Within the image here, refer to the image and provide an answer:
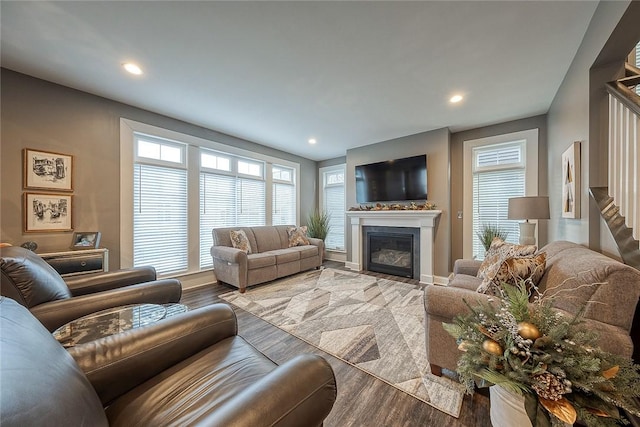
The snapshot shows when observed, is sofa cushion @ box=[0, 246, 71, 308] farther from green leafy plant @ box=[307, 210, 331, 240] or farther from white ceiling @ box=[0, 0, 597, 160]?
green leafy plant @ box=[307, 210, 331, 240]

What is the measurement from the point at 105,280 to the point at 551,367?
9.77 ft

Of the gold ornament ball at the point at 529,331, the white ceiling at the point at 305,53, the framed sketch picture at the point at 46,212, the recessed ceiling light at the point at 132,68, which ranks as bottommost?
the gold ornament ball at the point at 529,331

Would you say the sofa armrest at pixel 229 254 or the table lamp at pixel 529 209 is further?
the sofa armrest at pixel 229 254

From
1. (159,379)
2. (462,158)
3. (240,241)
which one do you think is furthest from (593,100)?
(240,241)

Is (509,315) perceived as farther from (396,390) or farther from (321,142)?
(321,142)

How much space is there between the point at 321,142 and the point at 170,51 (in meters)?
2.96

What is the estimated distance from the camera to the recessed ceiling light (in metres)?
2.30

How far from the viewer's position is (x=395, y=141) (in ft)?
14.7

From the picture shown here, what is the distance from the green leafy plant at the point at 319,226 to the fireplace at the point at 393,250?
112cm

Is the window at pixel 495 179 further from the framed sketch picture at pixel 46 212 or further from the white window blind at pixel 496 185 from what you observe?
the framed sketch picture at pixel 46 212

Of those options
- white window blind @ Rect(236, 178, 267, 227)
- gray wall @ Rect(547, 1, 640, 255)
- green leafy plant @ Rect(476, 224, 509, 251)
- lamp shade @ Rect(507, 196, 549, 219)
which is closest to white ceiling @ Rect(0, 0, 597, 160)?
gray wall @ Rect(547, 1, 640, 255)

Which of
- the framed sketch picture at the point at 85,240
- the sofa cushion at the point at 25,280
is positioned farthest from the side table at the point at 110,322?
the framed sketch picture at the point at 85,240

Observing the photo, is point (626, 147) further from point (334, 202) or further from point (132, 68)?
point (334, 202)

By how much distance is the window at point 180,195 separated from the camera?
3168mm
